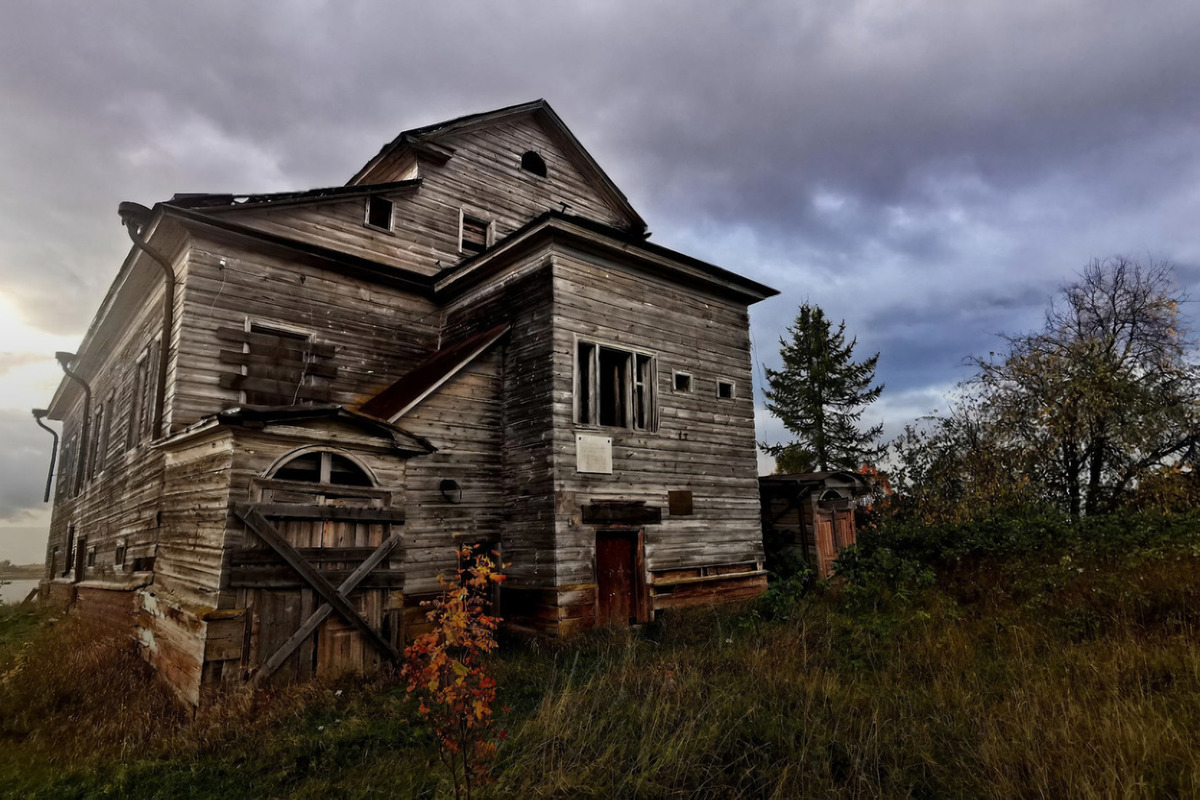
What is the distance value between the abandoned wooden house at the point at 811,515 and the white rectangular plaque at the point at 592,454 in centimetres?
689

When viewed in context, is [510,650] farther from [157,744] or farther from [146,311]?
[146,311]

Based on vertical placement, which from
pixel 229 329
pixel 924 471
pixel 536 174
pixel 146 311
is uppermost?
pixel 536 174

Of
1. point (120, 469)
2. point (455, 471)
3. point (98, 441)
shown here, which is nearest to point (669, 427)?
point (455, 471)

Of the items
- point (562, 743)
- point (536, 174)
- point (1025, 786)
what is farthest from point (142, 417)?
point (1025, 786)

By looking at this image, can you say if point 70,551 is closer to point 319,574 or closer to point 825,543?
point 319,574

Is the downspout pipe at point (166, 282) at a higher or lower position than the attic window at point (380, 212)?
lower

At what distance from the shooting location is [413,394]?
11.4m

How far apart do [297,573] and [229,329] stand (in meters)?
6.05

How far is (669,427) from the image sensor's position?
541 inches

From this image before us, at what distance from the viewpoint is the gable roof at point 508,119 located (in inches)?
607

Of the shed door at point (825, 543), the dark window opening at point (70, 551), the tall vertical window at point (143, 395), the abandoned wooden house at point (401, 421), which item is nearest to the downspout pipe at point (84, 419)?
the dark window opening at point (70, 551)

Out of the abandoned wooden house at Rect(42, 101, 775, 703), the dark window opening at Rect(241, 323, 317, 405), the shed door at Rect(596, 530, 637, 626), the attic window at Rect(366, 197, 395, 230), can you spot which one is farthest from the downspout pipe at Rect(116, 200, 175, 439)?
the shed door at Rect(596, 530, 637, 626)

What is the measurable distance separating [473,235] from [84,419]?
1536 cm

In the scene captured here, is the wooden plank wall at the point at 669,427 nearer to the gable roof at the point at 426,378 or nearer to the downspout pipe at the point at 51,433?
the gable roof at the point at 426,378
